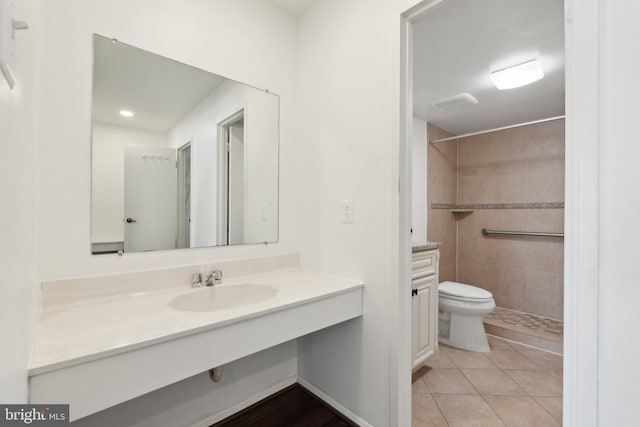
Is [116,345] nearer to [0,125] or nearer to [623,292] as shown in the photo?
[0,125]

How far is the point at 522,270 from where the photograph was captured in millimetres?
3070

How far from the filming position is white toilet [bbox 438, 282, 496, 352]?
226 cm

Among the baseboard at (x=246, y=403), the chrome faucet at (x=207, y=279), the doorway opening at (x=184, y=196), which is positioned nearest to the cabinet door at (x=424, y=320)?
the baseboard at (x=246, y=403)

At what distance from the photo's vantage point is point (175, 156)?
1.44 m

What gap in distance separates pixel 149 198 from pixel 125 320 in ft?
2.07

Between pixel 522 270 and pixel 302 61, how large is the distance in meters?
3.16

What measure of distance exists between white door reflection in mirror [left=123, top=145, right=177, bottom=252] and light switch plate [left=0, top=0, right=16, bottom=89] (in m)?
0.83

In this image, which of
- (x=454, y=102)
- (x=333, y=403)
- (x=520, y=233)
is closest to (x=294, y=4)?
(x=454, y=102)

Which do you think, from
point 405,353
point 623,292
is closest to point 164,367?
point 405,353

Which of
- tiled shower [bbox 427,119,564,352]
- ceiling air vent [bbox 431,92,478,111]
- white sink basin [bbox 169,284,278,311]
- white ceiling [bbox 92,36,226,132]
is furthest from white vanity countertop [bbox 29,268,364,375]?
tiled shower [bbox 427,119,564,352]

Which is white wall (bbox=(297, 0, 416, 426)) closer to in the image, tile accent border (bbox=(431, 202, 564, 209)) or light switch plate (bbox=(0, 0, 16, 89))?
light switch plate (bbox=(0, 0, 16, 89))

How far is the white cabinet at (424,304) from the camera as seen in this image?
5.91ft

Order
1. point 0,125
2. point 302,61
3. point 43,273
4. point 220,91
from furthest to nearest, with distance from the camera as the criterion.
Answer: point 302,61 < point 220,91 < point 43,273 < point 0,125

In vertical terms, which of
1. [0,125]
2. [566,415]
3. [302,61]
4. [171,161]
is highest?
[302,61]
